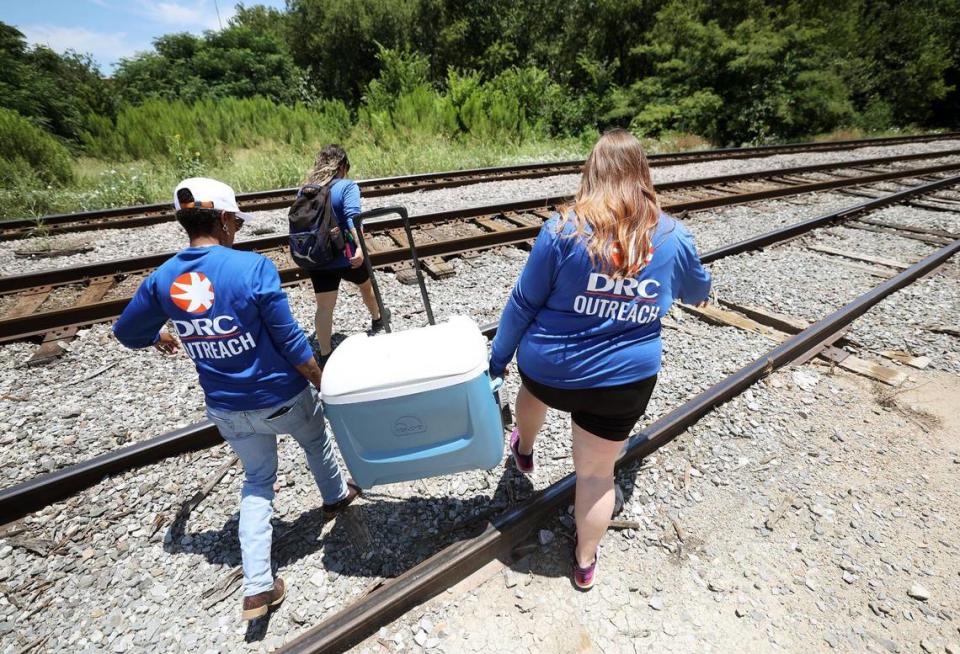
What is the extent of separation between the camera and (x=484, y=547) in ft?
8.00

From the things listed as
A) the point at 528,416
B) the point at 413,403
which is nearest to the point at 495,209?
the point at 528,416

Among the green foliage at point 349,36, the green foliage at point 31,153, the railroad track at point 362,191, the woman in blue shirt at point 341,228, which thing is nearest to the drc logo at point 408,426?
the woman in blue shirt at point 341,228

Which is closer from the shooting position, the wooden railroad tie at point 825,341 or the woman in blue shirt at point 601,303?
the woman in blue shirt at point 601,303

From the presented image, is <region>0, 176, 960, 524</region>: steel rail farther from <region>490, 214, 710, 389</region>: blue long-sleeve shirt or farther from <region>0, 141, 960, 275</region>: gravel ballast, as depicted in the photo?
<region>0, 141, 960, 275</region>: gravel ballast

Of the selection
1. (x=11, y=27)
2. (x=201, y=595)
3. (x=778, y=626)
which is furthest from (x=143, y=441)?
(x=11, y=27)

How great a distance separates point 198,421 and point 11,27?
113 feet

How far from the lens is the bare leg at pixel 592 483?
212 centimetres

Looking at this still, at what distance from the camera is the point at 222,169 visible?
12.1 m

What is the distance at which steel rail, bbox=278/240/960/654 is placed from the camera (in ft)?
6.85

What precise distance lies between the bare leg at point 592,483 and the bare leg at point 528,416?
1.16 ft

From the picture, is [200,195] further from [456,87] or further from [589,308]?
[456,87]

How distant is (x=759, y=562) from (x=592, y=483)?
1130 mm

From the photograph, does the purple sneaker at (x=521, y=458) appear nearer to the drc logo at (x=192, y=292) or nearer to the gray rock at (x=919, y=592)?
the drc logo at (x=192, y=292)

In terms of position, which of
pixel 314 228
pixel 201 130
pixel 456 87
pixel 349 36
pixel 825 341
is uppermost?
pixel 349 36
